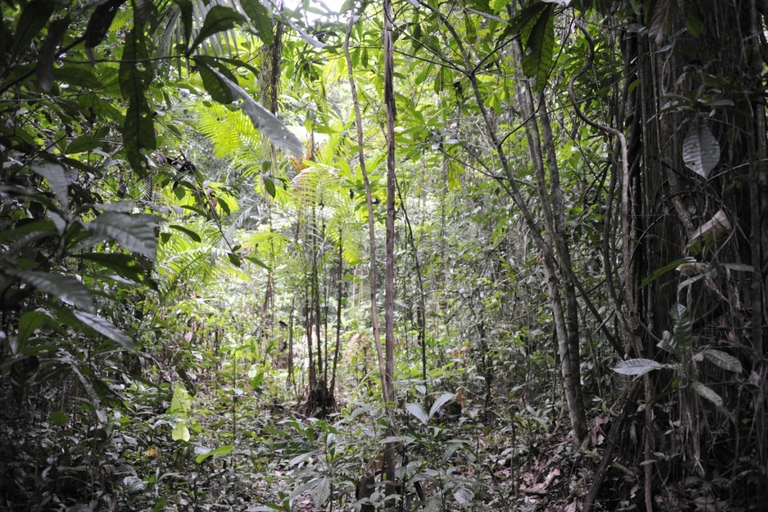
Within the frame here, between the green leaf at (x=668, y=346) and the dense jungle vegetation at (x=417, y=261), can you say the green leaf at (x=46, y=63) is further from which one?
the green leaf at (x=668, y=346)

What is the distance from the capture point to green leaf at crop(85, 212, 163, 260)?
0.68 metres

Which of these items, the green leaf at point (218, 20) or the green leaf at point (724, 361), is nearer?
the green leaf at point (218, 20)

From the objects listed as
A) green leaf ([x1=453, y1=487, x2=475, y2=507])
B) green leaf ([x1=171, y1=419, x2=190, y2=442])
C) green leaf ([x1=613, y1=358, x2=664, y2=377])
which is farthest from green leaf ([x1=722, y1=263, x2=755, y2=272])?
green leaf ([x1=171, y1=419, x2=190, y2=442])

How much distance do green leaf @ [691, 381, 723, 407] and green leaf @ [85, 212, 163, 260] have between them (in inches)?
53.5

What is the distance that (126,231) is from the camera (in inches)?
27.8

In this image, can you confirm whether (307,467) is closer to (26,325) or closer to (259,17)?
(26,325)

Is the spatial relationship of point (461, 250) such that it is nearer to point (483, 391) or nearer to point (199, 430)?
point (483, 391)

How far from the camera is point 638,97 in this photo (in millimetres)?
1974

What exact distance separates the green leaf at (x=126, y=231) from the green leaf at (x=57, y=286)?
0.08m

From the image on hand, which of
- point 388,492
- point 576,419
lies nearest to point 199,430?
point 388,492

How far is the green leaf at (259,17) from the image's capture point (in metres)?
1.16

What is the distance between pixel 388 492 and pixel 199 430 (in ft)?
5.39

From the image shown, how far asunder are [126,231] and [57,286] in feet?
0.38

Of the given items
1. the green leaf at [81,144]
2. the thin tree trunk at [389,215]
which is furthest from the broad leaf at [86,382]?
the thin tree trunk at [389,215]
